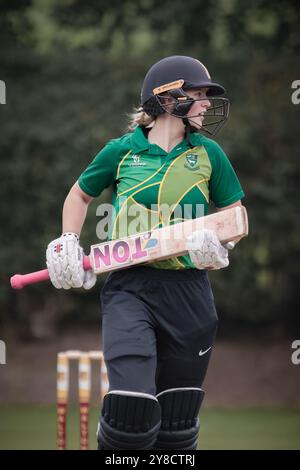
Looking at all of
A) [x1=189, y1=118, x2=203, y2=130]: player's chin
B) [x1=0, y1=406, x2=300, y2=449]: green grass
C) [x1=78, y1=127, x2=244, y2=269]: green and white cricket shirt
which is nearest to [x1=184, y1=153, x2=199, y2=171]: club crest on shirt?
[x1=78, y1=127, x2=244, y2=269]: green and white cricket shirt

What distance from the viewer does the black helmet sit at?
3178mm

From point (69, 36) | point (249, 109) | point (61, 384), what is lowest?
point (61, 384)

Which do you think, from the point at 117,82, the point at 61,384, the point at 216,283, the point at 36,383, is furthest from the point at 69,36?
the point at 61,384

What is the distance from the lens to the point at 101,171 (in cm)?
325

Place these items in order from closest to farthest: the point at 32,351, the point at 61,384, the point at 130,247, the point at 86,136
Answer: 1. the point at 130,247
2. the point at 61,384
3. the point at 86,136
4. the point at 32,351

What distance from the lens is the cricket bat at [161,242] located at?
2.97 m

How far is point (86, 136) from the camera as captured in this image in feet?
23.1

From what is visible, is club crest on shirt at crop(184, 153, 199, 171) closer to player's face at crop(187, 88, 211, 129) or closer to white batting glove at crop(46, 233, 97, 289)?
player's face at crop(187, 88, 211, 129)

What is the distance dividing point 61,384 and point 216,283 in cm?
311

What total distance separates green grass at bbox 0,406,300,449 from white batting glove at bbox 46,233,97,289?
2.17 m

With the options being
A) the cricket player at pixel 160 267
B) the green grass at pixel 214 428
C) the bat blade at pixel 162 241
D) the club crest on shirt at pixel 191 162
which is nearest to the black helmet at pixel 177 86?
the cricket player at pixel 160 267

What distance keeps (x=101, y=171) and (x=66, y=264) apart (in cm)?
39

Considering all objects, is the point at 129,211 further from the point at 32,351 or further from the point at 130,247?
the point at 32,351

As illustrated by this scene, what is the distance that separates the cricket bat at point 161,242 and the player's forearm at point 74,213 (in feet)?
0.65
